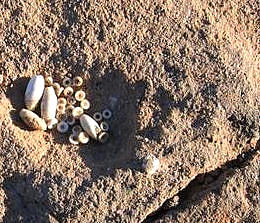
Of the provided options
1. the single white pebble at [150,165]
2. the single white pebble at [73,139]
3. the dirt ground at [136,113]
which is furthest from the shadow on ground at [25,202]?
the single white pebble at [150,165]

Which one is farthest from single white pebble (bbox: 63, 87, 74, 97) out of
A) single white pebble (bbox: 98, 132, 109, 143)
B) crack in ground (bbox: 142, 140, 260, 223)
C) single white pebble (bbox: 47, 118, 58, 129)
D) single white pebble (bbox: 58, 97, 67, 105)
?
crack in ground (bbox: 142, 140, 260, 223)

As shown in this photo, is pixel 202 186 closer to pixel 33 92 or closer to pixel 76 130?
pixel 76 130

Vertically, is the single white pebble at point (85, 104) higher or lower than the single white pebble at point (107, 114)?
higher

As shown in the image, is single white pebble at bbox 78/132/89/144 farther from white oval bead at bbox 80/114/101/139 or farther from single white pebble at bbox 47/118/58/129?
single white pebble at bbox 47/118/58/129

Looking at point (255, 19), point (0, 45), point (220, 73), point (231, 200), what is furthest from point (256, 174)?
point (0, 45)

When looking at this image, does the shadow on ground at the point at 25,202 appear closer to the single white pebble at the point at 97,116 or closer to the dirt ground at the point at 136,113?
the dirt ground at the point at 136,113

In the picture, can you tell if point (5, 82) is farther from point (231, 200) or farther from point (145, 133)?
point (231, 200)
